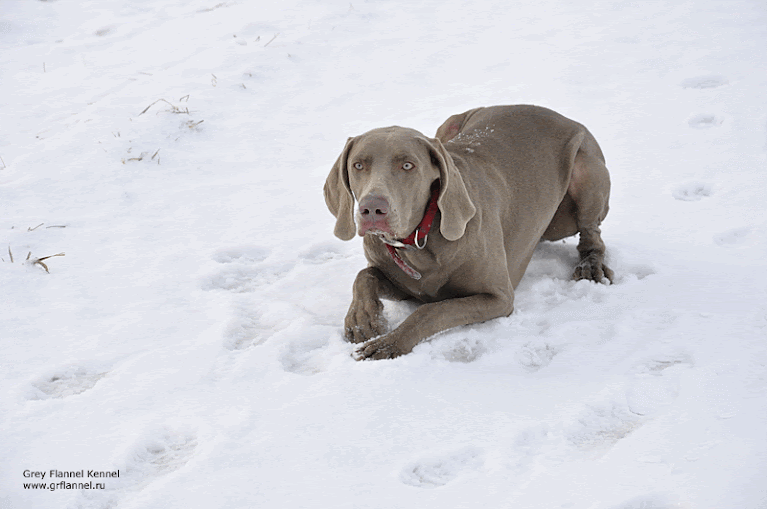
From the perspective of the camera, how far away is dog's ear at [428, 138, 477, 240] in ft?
10.7

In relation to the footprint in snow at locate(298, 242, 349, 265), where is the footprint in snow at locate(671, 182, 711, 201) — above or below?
above

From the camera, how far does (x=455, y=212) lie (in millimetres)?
3273

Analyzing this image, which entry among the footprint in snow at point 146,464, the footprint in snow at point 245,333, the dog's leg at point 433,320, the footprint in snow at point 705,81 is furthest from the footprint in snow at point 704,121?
the footprint in snow at point 146,464

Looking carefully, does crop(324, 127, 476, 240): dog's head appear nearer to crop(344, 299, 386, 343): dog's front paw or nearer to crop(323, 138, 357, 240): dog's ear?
crop(323, 138, 357, 240): dog's ear

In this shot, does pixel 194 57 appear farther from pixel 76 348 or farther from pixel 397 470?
pixel 397 470

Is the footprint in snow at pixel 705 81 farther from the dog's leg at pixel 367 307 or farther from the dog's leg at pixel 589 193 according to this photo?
the dog's leg at pixel 367 307

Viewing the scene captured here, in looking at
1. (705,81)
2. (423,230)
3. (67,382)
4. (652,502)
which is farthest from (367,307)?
(705,81)

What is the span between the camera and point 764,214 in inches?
166

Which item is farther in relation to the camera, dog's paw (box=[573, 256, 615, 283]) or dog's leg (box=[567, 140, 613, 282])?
dog's leg (box=[567, 140, 613, 282])

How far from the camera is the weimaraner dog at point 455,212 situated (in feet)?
10.5


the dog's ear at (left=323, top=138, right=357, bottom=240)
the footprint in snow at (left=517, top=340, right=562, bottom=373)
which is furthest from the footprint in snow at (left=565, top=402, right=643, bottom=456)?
the dog's ear at (left=323, top=138, right=357, bottom=240)

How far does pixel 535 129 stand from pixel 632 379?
6.08ft

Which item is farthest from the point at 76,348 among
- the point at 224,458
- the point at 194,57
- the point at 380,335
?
the point at 194,57

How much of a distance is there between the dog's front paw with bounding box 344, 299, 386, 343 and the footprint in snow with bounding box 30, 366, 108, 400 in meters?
1.11
